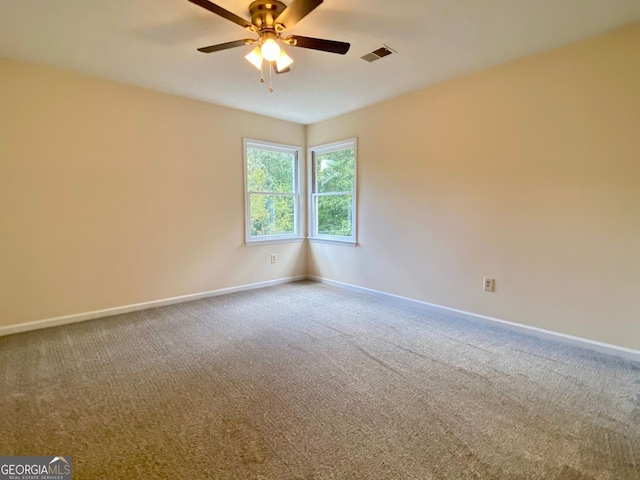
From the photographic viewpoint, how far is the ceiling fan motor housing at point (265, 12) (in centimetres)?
203

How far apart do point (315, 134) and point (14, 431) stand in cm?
450

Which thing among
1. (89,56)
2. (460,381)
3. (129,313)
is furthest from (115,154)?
(460,381)

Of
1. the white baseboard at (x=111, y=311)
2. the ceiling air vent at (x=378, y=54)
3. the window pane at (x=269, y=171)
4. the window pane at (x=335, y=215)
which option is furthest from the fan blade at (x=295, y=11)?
the white baseboard at (x=111, y=311)

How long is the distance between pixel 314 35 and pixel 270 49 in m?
0.64

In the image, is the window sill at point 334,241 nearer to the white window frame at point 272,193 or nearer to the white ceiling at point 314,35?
the white window frame at point 272,193

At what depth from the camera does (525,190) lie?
288 cm

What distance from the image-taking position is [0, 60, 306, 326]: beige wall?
9.57ft

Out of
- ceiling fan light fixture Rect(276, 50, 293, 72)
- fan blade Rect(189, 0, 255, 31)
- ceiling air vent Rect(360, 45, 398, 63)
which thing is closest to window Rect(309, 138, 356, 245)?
ceiling air vent Rect(360, 45, 398, 63)

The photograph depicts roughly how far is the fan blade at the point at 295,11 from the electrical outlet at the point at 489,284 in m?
2.79

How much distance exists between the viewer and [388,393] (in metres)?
Answer: 2.01

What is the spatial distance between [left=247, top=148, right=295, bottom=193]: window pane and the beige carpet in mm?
2285

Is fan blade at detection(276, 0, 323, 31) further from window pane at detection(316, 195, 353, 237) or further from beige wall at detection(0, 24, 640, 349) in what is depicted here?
window pane at detection(316, 195, 353, 237)

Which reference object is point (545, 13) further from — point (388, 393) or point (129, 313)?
point (129, 313)

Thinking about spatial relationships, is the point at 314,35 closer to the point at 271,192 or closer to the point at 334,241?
the point at 271,192
